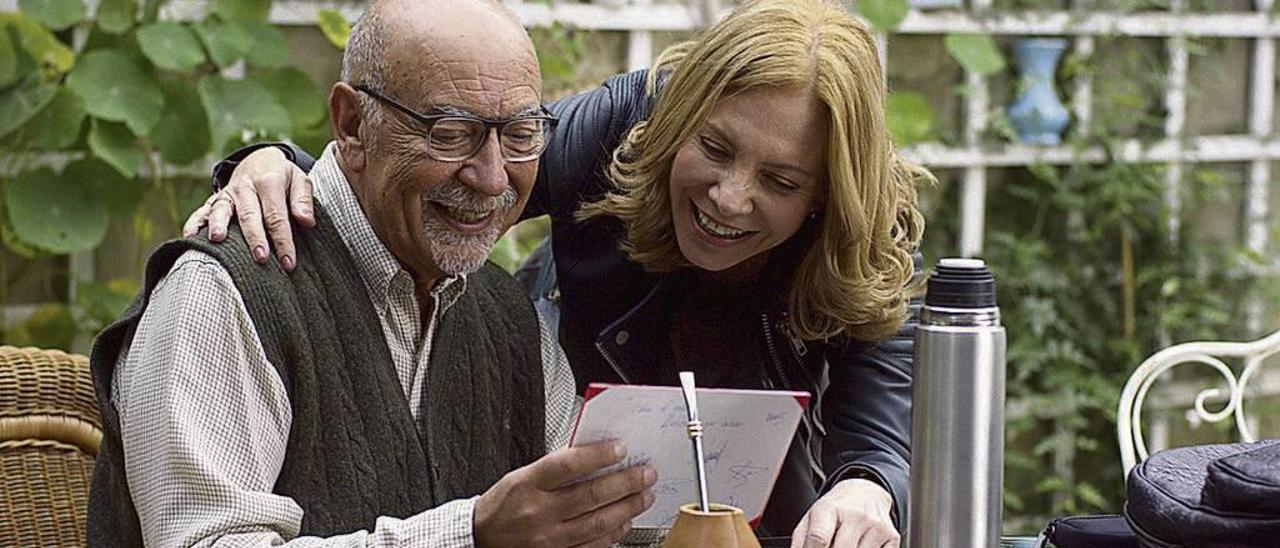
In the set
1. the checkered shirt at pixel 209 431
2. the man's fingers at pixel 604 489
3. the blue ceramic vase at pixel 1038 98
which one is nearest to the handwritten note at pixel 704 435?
the man's fingers at pixel 604 489

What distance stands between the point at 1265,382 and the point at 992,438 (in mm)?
3382

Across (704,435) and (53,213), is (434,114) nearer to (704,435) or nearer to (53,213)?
→ (704,435)

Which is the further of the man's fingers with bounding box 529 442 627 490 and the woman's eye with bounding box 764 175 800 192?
the woman's eye with bounding box 764 175 800 192

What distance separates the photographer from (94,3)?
10.7 feet

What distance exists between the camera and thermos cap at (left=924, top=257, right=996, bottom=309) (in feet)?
5.03

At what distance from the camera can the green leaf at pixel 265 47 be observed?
10.8 ft

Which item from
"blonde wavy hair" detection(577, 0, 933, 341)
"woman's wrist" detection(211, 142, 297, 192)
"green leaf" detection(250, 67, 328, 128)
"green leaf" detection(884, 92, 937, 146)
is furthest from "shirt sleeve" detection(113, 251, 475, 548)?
"green leaf" detection(884, 92, 937, 146)

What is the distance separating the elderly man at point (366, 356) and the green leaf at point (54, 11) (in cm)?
137

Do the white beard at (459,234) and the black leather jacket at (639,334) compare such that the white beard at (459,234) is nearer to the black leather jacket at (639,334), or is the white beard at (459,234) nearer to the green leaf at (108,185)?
the black leather jacket at (639,334)

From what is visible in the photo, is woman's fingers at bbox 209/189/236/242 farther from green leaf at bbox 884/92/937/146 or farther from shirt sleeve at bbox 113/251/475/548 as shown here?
green leaf at bbox 884/92/937/146

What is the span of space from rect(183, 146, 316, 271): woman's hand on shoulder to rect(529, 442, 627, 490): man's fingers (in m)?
0.42

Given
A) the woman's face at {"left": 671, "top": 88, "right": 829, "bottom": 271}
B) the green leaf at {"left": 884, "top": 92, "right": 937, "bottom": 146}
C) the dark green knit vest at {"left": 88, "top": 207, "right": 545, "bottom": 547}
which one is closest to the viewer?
the dark green knit vest at {"left": 88, "top": 207, "right": 545, "bottom": 547}

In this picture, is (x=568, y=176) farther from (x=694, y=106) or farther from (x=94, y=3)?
(x=94, y=3)

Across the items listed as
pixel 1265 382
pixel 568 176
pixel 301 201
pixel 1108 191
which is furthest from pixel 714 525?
pixel 1265 382
